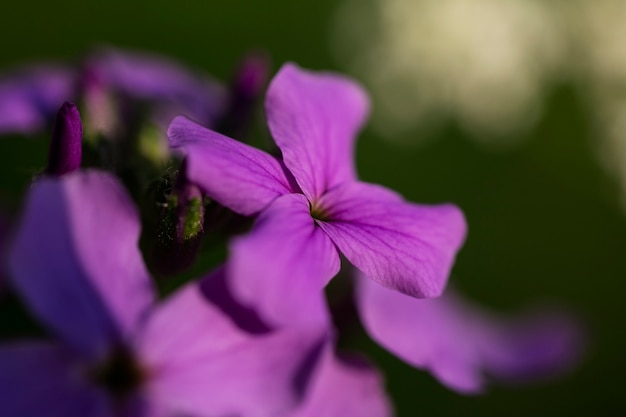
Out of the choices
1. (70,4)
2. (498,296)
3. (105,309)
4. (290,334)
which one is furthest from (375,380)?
(70,4)

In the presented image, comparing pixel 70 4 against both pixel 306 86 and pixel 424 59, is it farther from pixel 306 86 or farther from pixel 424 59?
pixel 306 86

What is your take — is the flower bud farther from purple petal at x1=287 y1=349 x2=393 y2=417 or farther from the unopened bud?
the unopened bud

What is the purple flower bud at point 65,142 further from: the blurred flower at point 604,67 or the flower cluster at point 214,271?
the blurred flower at point 604,67

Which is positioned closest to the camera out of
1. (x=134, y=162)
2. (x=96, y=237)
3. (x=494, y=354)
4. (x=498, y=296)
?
(x=96, y=237)

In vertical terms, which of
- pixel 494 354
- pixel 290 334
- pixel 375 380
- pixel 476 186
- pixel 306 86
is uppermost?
pixel 306 86

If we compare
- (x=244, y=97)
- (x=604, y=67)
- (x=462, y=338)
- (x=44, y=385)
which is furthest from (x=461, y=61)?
(x=44, y=385)

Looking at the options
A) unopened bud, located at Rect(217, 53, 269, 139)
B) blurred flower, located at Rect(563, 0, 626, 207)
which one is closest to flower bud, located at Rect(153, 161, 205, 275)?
unopened bud, located at Rect(217, 53, 269, 139)
